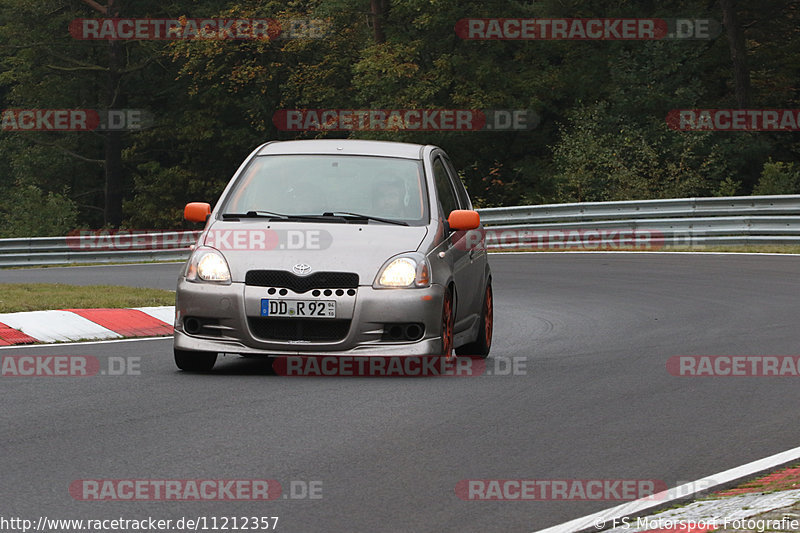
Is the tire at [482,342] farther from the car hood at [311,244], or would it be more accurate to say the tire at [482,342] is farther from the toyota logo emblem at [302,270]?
the toyota logo emblem at [302,270]

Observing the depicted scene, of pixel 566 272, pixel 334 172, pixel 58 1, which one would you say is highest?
pixel 58 1

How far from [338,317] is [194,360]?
1255 mm

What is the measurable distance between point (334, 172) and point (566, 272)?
11044 millimetres

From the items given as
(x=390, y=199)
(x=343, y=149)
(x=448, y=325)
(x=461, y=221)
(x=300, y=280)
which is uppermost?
(x=343, y=149)

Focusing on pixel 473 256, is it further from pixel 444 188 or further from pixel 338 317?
pixel 338 317

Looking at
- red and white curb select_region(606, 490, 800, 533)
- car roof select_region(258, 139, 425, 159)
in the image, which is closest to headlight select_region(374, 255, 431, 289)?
car roof select_region(258, 139, 425, 159)

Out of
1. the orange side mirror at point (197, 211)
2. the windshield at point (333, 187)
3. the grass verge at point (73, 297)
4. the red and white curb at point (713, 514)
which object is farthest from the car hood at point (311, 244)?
the red and white curb at point (713, 514)

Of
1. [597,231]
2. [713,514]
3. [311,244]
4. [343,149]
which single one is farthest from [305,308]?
[597,231]

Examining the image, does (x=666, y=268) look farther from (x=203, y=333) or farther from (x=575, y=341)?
(x=203, y=333)

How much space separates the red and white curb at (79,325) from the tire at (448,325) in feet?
12.2

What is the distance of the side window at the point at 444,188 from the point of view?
11008mm

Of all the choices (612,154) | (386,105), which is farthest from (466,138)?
(612,154)

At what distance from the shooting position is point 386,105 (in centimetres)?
3931

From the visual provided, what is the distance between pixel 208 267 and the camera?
9.79m
